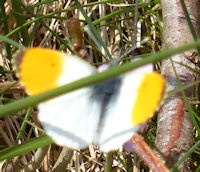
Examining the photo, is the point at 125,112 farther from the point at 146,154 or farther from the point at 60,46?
the point at 60,46

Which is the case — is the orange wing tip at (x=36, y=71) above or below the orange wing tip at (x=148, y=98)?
above

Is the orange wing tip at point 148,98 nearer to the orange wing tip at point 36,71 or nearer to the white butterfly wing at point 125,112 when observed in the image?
the white butterfly wing at point 125,112

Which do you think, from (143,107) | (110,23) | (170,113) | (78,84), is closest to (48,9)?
(110,23)

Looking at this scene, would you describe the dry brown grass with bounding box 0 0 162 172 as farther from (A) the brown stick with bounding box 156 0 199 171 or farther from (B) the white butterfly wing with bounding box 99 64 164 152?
(B) the white butterfly wing with bounding box 99 64 164 152

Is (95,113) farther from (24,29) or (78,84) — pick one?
(24,29)

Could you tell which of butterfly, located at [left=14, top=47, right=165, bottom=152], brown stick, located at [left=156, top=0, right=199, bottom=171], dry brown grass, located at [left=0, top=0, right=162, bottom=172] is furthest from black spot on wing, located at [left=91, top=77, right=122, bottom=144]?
dry brown grass, located at [left=0, top=0, right=162, bottom=172]

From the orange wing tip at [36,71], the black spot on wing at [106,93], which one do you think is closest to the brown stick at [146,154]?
the black spot on wing at [106,93]

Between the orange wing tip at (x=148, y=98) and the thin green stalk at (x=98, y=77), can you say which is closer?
the thin green stalk at (x=98, y=77)
